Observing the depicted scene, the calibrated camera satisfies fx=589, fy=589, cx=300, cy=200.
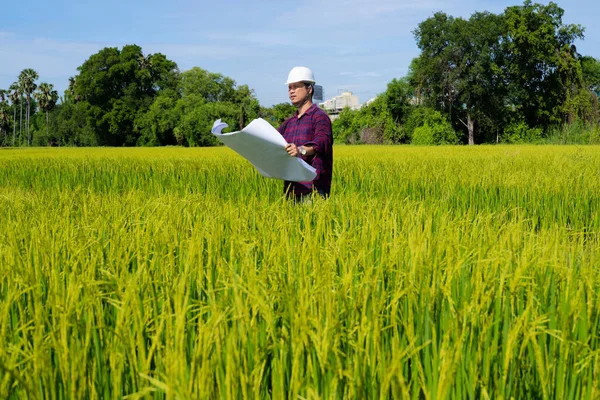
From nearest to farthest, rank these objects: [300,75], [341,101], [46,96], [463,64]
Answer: [300,75], [463,64], [46,96], [341,101]

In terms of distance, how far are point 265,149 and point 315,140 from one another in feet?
2.71

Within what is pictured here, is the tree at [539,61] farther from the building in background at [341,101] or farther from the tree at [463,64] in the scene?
the building in background at [341,101]

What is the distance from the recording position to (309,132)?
13.6ft

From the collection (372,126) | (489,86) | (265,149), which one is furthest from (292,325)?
(372,126)

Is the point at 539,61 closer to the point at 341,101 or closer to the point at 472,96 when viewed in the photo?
the point at 472,96

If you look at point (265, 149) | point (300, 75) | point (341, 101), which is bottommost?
point (265, 149)

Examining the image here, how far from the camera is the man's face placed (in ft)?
13.4

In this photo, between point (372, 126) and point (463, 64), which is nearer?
point (463, 64)

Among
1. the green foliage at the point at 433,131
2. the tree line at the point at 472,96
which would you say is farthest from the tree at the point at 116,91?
the green foliage at the point at 433,131

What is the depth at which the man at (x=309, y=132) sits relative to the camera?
4.04m

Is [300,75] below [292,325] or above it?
above

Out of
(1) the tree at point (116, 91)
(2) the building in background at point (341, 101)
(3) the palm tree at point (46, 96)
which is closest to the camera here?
(1) the tree at point (116, 91)

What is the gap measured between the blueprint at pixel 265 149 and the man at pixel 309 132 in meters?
0.42

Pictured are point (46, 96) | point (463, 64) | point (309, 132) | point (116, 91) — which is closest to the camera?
point (309, 132)
